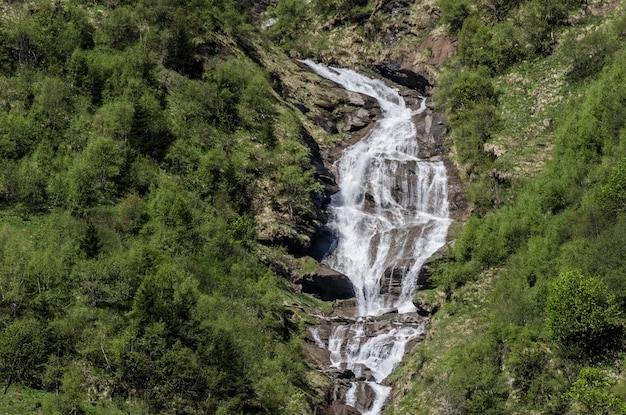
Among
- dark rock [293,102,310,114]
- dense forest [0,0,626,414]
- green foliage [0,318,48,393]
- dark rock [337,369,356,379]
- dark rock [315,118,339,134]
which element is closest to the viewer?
green foliage [0,318,48,393]

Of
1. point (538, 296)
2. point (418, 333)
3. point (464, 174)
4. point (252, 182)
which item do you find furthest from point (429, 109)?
point (538, 296)

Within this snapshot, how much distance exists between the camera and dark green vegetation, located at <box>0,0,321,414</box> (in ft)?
181

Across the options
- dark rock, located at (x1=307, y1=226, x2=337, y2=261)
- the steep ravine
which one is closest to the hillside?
the steep ravine

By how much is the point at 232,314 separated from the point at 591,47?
67558 millimetres

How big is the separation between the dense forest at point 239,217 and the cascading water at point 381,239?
4.32m

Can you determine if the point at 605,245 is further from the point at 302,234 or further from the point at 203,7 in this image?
the point at 203,7

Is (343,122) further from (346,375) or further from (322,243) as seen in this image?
(346,375)

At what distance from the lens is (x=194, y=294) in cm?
6469

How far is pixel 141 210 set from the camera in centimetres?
7581

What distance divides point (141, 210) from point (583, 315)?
165ft

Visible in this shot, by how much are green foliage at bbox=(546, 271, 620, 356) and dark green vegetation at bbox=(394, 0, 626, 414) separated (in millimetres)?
107

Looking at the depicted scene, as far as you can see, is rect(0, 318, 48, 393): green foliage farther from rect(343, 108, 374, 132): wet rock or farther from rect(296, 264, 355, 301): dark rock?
rect(343, 108, 374, 132): wet rock

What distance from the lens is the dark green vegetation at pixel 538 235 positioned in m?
53.8

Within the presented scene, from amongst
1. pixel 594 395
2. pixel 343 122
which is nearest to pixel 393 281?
pixel 594 395
